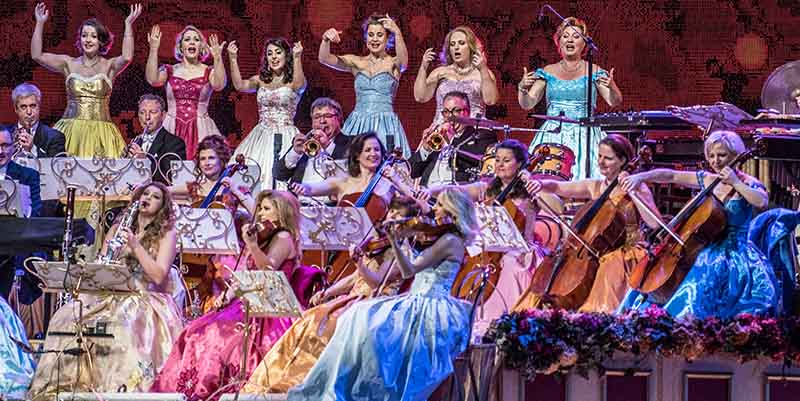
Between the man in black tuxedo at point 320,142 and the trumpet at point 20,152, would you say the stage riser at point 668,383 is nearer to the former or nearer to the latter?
the man in black tuxedo at point 320,142

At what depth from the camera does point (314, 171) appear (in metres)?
9.49

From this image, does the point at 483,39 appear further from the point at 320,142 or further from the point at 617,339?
the point at 617,339

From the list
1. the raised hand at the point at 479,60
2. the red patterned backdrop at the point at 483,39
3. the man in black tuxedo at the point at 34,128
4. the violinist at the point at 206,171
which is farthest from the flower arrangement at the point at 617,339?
the red patterned backdrop at the point at 483,39

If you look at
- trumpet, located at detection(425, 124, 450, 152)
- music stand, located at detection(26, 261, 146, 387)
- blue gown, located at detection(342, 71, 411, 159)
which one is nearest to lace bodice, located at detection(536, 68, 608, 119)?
trumpet, located at detection(425, 124, 450, 152)

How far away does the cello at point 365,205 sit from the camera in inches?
327

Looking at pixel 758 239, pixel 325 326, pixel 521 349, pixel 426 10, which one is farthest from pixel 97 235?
pixel 426 10

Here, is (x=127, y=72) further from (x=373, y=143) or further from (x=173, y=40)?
(x=373, y=143)

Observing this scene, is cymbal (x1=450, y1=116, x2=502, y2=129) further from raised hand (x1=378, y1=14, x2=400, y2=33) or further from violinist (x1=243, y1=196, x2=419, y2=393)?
violinist (x1=243, y1=196, x2=419, y2=393)

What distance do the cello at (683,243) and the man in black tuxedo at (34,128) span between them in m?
4.20

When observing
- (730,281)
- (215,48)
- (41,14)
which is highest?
(41,14)

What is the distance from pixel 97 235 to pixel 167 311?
1.12 m

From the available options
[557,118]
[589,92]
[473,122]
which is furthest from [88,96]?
[589,92]

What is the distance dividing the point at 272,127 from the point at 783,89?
333cm

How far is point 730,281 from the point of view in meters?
7.19
